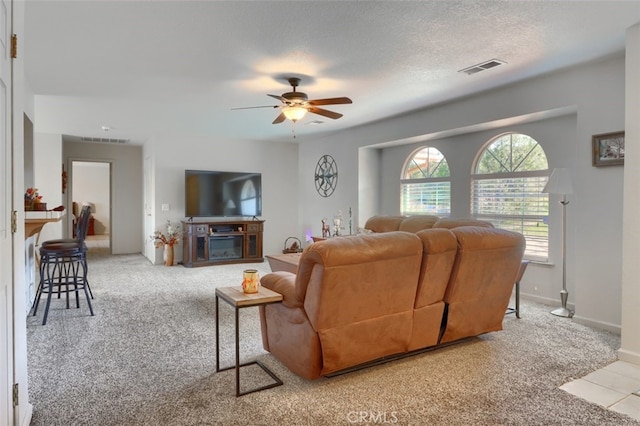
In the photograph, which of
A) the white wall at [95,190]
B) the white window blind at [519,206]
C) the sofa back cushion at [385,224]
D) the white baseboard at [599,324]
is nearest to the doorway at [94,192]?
the white wall at [95,190]

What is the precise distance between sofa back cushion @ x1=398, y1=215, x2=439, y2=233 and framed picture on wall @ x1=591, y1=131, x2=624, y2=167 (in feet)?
5.93

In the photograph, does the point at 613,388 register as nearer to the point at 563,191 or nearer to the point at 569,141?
the point at 563,191

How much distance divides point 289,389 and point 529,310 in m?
3.07

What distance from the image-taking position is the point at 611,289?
3.69 meters

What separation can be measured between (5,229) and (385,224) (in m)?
4.51

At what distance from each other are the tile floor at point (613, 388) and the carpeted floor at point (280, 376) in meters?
0.08

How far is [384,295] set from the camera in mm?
2582

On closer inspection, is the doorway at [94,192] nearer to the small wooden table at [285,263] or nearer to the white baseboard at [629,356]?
the small wooden table at [285,263]

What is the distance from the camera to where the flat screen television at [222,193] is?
7363 millimetres

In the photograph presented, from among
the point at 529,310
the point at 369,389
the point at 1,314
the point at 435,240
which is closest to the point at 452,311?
the point at 435,240

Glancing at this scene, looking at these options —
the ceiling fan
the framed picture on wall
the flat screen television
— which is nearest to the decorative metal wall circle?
the flat screen television

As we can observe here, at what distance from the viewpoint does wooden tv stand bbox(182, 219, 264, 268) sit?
7.13 metres

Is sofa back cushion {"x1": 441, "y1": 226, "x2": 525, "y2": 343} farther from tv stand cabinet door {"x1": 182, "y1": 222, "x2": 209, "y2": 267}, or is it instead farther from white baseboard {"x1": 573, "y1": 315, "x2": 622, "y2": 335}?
tv stand cabinet door {"x1": 182, "y1": 222, "x2": 209, "y2": 267}

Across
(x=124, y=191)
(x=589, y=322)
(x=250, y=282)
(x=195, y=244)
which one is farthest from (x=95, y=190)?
(x=589, y=322)
